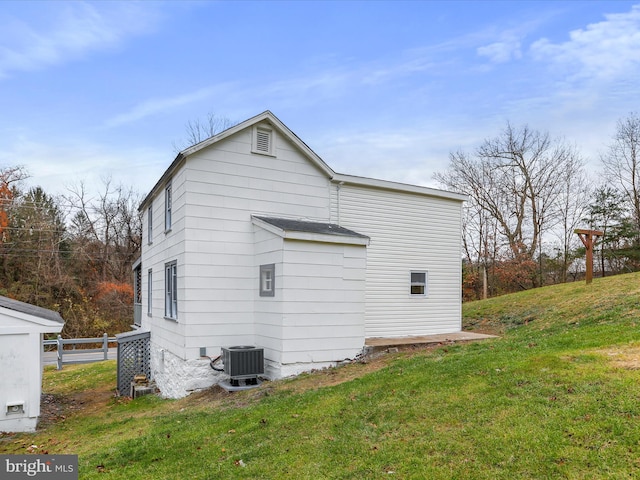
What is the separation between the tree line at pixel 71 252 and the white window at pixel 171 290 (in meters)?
16.4

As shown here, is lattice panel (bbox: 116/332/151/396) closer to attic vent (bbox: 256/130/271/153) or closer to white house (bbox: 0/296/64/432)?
white house (bbox: 0/296/64/432)

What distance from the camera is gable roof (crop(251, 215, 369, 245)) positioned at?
9086mm

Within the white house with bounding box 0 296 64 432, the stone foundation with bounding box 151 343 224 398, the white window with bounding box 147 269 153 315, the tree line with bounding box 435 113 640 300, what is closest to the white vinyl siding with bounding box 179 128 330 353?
the stone foundation with bounding box 151 343 224 398

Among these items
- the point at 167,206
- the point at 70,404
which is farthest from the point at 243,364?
the point at 70,404

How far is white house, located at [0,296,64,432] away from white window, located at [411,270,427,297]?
9.32 meters

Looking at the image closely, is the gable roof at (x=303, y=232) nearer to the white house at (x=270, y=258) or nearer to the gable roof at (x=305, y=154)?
the white house at (x=270, y=258)

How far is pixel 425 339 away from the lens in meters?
11.7

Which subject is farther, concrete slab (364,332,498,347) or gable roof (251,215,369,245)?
concrete slab (364,332,498,347)

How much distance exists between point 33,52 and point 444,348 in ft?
52.5

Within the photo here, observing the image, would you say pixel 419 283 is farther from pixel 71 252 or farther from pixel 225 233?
pixel 71 252

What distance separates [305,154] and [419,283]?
520 cm

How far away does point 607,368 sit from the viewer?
574 centimetres

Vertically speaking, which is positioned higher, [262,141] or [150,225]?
[262,141]

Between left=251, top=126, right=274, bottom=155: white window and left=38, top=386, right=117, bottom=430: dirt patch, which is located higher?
left=251, top=126, right=274, bottom=155: white window
